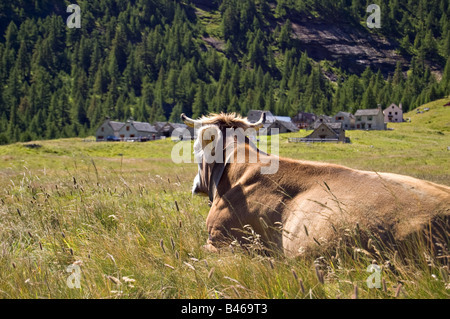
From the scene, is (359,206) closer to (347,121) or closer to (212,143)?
(212,143)

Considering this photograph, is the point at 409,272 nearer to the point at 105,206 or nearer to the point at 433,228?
the point at 433,228

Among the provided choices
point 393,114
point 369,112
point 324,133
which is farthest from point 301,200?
point 393,114

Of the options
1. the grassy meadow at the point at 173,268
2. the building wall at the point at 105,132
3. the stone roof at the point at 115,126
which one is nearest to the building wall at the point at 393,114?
the stone roof at the point at 115,126

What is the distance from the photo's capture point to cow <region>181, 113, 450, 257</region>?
12.3 feet

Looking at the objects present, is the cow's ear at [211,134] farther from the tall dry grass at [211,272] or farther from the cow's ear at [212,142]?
the tall dry grass at [211,272]

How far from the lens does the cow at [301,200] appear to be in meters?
3.76

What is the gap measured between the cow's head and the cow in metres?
0.02

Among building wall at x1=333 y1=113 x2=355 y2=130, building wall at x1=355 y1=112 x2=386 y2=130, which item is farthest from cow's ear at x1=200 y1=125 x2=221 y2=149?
building wall at x1=333 y1=113 x2=355 y2=130

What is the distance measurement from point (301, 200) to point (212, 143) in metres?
2.16

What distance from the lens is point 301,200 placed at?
4648 millimetres

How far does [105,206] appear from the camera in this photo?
695cm

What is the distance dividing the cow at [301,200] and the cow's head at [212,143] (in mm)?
17
